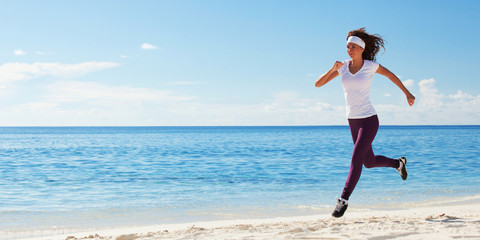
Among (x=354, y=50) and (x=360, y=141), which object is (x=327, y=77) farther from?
(x=360, y=141)

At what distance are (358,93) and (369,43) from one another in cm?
63

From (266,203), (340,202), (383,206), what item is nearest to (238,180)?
(266,203)

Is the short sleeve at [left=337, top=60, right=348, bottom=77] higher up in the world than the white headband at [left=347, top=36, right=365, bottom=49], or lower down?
lower down

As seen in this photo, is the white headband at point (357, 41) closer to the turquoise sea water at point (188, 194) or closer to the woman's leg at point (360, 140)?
the woman's leg at point (360, 140)

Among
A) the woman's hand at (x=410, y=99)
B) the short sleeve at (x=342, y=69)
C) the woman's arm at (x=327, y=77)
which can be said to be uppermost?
the short sleeve at (x=342, y=69)

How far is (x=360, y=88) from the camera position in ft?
15.1

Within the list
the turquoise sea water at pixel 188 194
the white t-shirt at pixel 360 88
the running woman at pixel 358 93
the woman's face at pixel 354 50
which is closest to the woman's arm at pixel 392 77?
the running woman at pixel 358 93

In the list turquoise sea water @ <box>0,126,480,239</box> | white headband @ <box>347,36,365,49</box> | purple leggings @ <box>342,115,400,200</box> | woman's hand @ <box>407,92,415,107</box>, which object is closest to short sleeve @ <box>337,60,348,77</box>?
white headband @ <box>347,36,365,49</box>

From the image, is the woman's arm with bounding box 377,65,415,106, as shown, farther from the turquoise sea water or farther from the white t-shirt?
the turquoise sea water

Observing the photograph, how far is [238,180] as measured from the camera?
12820 millimetres

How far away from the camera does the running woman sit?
4.61 metres

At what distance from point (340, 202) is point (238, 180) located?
824 centimetres

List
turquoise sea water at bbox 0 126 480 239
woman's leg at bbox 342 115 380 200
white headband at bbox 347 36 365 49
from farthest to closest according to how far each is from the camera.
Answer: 1. turquoise sea water at bbox 0 126 480 239
2. white headband at bbox 347 36 365 49
3. woman's leg at bbox 342 115 380 200

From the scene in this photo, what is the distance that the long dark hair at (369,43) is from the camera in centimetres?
480
